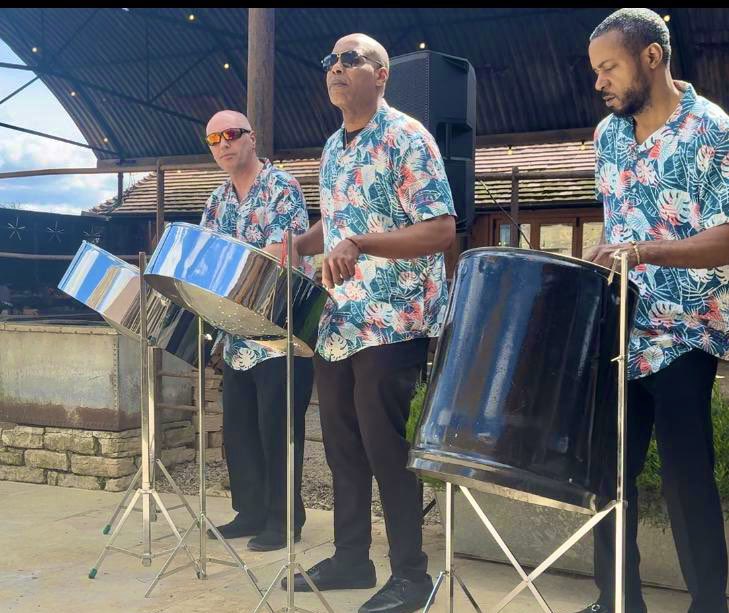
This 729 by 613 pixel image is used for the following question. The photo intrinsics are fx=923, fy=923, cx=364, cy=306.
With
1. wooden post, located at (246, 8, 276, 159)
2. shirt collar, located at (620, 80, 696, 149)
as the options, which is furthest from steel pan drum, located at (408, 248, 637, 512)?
wooden post, located at (246, 8, 276, 159)

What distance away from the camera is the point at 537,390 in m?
1.42

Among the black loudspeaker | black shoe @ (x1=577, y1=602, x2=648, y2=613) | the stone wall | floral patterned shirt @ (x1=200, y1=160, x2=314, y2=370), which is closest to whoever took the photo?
black shoe @ (x1=577, y1=602, x2=648, y2=613)

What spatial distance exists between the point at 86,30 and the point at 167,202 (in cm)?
244

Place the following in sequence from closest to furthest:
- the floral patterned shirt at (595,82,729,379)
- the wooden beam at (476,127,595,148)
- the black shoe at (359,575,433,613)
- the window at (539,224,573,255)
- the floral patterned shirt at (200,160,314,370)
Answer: the floral patterned shirt at (595,82,729,379) < the black shoe at (359,575,433,613) < the floral patterned shirt at (200,160,314,370) < the window at (539,224,573,255) < the wooden beam at (476,127,595,148)

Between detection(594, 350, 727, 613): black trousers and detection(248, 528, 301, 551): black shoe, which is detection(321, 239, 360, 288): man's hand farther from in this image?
detection(248, 528, 301, 551): black shoe

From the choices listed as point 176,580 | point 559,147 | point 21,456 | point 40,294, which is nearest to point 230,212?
point 176,580

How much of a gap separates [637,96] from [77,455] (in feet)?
9.07

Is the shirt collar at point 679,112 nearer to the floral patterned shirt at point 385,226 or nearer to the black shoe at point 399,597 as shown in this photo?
the floral patterned shirt at point 385,226

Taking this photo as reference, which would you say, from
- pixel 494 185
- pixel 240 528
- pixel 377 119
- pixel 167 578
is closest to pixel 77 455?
pixel 240 528

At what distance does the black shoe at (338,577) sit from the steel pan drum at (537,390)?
87cm

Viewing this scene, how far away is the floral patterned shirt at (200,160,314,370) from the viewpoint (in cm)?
264

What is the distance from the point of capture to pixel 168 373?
3857mm

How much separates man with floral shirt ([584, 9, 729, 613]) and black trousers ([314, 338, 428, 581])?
22.1 inches

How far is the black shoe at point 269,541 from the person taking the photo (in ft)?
8.71
